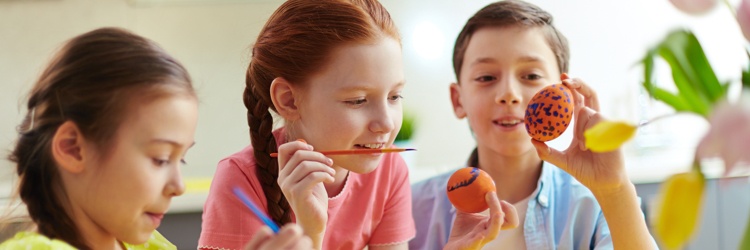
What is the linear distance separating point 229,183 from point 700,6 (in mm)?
908

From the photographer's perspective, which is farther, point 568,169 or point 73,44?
point 568,169

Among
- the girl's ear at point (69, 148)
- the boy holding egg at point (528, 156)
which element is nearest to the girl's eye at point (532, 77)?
the boy holding egg at point (528, 156)

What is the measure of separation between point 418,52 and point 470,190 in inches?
73.9

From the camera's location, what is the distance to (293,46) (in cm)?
131

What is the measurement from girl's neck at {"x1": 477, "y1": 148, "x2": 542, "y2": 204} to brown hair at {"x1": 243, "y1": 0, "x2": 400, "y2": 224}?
1.49ft

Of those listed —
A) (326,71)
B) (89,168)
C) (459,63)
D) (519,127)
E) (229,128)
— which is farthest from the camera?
(229,128)

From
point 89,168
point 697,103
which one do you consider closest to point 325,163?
point 89,168

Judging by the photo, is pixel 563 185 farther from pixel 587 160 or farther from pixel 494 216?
pixel 494 216

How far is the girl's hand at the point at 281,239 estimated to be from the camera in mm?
863

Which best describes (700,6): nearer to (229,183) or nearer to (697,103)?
(697,103)

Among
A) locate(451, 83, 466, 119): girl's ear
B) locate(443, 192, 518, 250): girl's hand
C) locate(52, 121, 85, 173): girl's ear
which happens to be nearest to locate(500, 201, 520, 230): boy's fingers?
locate(443, 192, 518, 250): girl's hand

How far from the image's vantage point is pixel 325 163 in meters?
1.18

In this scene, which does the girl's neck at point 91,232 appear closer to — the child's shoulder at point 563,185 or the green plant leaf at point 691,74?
the green plant leaf at point 691,74

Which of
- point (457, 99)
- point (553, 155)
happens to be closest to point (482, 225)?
point (553, 155)
